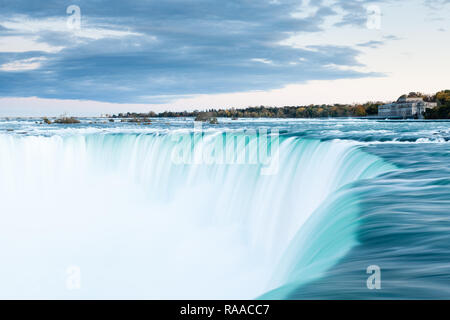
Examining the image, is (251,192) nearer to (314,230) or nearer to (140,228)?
(140,228)

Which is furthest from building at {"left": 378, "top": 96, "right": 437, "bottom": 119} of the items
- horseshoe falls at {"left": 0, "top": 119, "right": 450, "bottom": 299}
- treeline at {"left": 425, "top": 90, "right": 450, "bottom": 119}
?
horseshoe falls at {"left": 0, "top": 119, "right": 450, "bottom": 299}

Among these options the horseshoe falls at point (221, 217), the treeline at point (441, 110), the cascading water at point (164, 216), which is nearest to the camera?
the horseshoe falls at point (221, 217)

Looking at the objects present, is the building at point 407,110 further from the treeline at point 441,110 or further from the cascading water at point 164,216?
the cascading water at point 164,216

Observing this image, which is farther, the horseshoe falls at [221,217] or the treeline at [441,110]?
the treeline at [441,110]

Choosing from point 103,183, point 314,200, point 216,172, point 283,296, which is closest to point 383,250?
point 283,296

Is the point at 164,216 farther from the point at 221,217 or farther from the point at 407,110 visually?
the point at 407,110

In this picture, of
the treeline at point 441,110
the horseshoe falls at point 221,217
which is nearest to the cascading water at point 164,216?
the horseshoe falls at point 221,217

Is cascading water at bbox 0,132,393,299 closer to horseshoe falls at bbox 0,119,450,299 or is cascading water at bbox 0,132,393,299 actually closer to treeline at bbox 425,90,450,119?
horseshoe falls at bbox 0,119,450,299
